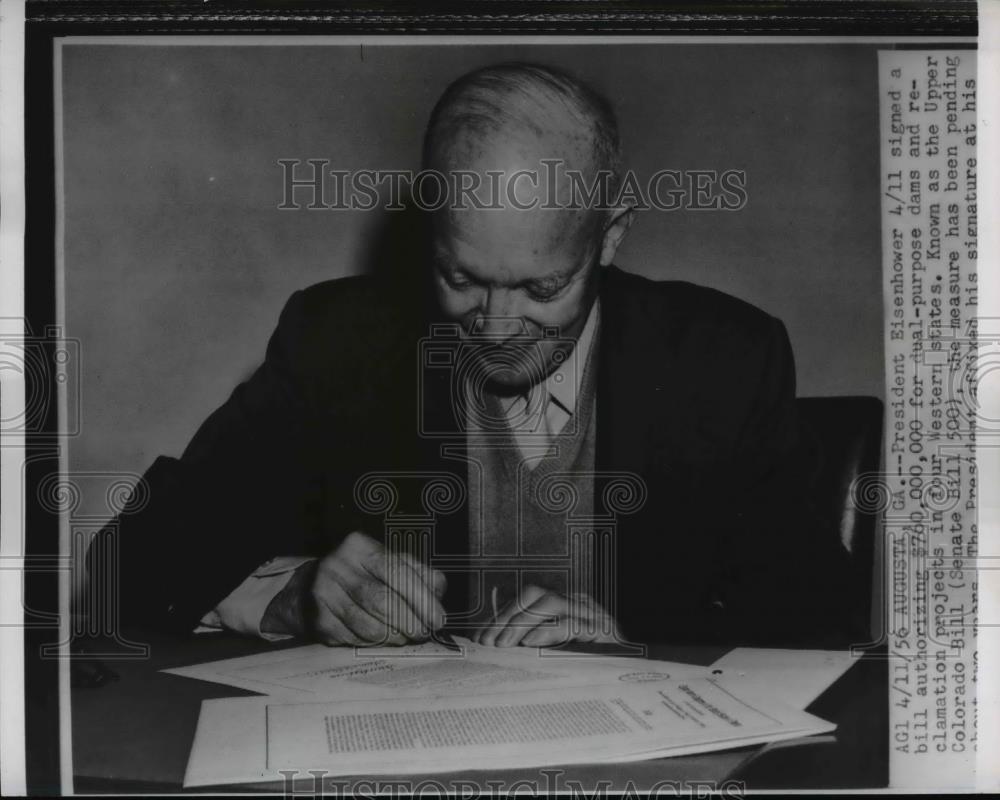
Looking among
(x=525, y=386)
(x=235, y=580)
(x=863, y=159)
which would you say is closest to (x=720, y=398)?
(x=525, y=386)

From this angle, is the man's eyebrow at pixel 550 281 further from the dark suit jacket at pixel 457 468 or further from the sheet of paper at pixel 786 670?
the sheet of paper at pixel 786 670

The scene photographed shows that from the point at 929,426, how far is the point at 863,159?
0.49 metres

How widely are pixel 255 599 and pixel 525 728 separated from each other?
1.70 ft

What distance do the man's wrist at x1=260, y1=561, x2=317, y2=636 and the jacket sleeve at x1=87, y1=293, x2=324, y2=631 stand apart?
1.9 inches

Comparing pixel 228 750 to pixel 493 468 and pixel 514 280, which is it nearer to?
pixel 493 468

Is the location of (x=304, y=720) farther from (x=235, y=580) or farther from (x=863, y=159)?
(x=863, y=159)

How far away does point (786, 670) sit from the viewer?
183cm

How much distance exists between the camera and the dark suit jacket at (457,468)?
6.10ft

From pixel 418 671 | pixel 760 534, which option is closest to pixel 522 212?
pixel 760 534

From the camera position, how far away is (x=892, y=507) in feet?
6.18

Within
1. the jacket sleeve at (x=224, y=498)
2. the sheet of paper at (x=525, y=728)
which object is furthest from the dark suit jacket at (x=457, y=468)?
the sheet of paper at (x=525, y=728)

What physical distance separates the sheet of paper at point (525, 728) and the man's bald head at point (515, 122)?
2.98ft

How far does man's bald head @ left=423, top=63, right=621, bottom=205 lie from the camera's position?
183 centimetres

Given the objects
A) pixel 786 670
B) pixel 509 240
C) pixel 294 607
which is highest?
pixel 509 240
